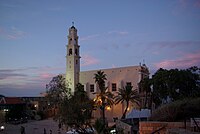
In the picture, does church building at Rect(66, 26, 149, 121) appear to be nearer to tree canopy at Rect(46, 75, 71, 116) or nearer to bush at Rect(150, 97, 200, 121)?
tree canopy at Rect(46, 75, 71, 116)

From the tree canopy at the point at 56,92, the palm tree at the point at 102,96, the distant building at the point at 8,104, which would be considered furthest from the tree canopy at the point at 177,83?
the distant building at the point at 8,104

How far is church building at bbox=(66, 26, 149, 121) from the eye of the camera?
38.4 m

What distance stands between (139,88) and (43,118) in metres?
18.9

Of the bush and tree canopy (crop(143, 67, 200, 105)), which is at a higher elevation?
tree canopy (crop(143, 67, 200, 105))

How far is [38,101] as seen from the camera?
51812 millimetres

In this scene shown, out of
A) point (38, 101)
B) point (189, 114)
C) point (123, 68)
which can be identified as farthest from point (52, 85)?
point (189, 114)

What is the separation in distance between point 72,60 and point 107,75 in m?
7.59

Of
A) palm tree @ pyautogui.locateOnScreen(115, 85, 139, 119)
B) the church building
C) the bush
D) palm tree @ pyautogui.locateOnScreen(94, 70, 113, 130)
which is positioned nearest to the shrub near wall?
the bush

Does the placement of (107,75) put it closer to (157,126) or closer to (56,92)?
(56,92)

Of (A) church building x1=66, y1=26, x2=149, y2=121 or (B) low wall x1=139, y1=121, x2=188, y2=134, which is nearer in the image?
(B) low wall x1=139, y1=121, x2=188, y2=134

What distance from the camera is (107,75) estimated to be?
40562 millimetres

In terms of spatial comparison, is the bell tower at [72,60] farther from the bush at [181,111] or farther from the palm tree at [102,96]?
the bush at [181,111]

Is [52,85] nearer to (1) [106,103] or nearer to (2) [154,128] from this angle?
(1) [106,103]

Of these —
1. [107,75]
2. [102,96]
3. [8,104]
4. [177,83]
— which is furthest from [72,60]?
[177,83]
